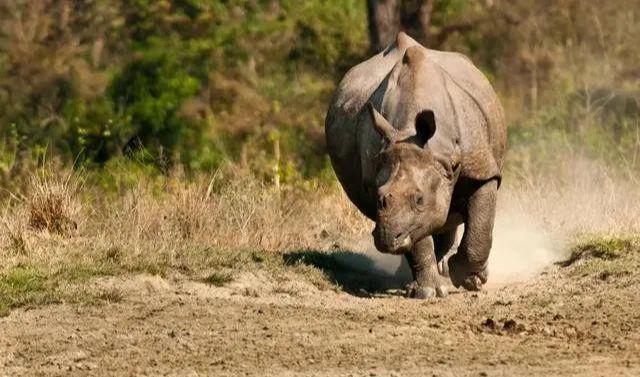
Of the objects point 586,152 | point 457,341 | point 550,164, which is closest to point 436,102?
point 457,341

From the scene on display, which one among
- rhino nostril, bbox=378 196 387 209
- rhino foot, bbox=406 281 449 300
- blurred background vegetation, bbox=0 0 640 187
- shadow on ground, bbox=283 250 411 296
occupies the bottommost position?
blurred background vegetation, bbox=0 0 640 187

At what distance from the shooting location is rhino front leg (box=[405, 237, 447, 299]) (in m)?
10.0

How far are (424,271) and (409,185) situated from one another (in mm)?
775

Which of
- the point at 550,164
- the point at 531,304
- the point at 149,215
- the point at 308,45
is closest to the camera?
the point at 531,304

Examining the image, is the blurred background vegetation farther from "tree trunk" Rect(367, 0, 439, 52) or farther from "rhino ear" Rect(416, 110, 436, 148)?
"rhino ear" Rect(416, 110, 436, 148)

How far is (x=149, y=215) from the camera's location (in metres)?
11.8

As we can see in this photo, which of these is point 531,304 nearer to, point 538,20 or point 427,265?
point 427,265

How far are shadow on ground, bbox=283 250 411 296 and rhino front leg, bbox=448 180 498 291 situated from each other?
511 millimetres

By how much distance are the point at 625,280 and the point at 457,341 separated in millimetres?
2134

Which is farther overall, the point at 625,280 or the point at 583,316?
the point at 625,280

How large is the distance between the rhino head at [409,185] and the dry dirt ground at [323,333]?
432 millimetres

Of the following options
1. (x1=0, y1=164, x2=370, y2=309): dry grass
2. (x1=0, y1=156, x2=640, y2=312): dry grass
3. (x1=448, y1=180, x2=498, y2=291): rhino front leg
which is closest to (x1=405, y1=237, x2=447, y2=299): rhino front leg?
(x1=448, y1=180, x2=498, y2=291): rhino front leg

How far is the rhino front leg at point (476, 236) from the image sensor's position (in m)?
10.1

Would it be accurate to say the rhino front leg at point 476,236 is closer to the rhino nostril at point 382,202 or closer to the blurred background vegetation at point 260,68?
the rhino nostril at point 382,202
